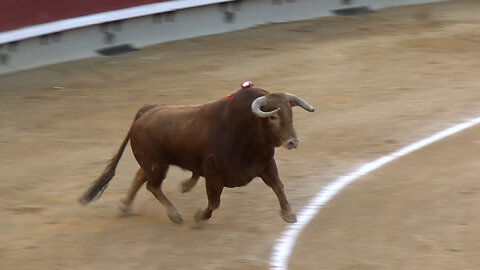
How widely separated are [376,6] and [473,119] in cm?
632

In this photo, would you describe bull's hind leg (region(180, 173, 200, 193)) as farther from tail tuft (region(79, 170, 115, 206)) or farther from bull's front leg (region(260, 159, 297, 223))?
bull's front leg (region(260, 159, 297, 223))

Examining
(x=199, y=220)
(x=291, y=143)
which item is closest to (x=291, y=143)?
(x=291, y=143)

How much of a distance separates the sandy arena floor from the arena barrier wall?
0.95ft

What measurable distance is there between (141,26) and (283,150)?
5.46 m

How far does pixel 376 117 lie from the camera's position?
375 inches

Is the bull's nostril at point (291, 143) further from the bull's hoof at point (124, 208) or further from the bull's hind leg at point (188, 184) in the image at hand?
the bull's hoof at point (124, 208)

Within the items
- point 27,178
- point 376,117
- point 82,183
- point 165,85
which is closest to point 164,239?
point 82,183

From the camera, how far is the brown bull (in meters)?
6.10

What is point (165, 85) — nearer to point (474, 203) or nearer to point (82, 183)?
point (82, 183)

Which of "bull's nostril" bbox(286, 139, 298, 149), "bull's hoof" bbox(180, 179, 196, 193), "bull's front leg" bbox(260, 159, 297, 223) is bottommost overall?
"bull's hoof" bbox(180, 179, 196, 193)

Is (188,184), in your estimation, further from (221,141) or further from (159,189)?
(221,141)

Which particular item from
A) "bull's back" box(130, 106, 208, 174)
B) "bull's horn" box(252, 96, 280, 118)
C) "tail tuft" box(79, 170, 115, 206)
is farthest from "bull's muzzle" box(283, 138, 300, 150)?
"tail tuft" box(79, 170, 115, 206)

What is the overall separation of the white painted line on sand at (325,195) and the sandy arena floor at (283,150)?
2.7 inches

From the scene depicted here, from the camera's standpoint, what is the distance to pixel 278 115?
6.05 meters
